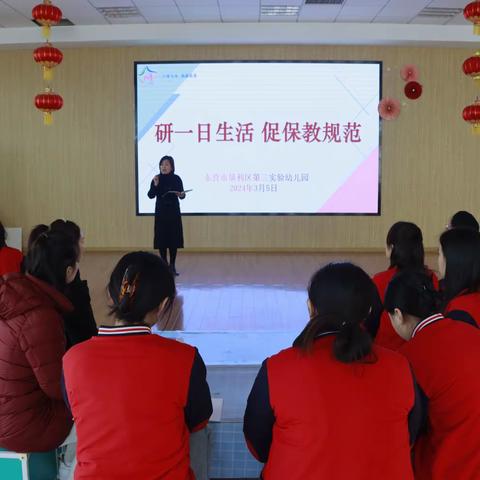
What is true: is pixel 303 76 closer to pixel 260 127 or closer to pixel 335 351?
pixel 260 127

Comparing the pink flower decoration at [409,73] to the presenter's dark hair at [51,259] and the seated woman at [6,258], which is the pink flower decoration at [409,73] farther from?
the presenter's dark hair at [51,259]

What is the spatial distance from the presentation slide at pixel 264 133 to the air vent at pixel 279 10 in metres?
0.98

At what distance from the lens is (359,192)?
26.3 feet

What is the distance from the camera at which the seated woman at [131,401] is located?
4.28ft

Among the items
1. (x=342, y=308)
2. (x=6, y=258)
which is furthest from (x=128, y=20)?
(x=342, y=308)

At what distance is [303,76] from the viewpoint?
7.86 metres

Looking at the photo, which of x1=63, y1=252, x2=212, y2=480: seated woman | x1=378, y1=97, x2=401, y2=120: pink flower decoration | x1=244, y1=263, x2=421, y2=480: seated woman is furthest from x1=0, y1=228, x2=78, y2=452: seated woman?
x1=378, y1=97, x2=401, y2=120: pink flower decoration

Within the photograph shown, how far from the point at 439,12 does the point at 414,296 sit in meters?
6.23

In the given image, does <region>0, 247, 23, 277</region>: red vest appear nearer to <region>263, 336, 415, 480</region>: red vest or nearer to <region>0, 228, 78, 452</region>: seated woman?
<region>0, 228, 78, 452</region>: seated woman

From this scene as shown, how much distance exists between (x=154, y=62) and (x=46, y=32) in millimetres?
3257

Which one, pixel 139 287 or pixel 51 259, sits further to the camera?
pixel 51 259

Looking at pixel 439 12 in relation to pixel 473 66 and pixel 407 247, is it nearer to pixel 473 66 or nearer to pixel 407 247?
pixel 473 66

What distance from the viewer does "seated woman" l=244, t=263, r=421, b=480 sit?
1.20m

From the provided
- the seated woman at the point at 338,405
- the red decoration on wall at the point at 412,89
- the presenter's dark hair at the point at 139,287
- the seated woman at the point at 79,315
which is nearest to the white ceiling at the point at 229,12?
the red decoration on wall at the point at 412,89
